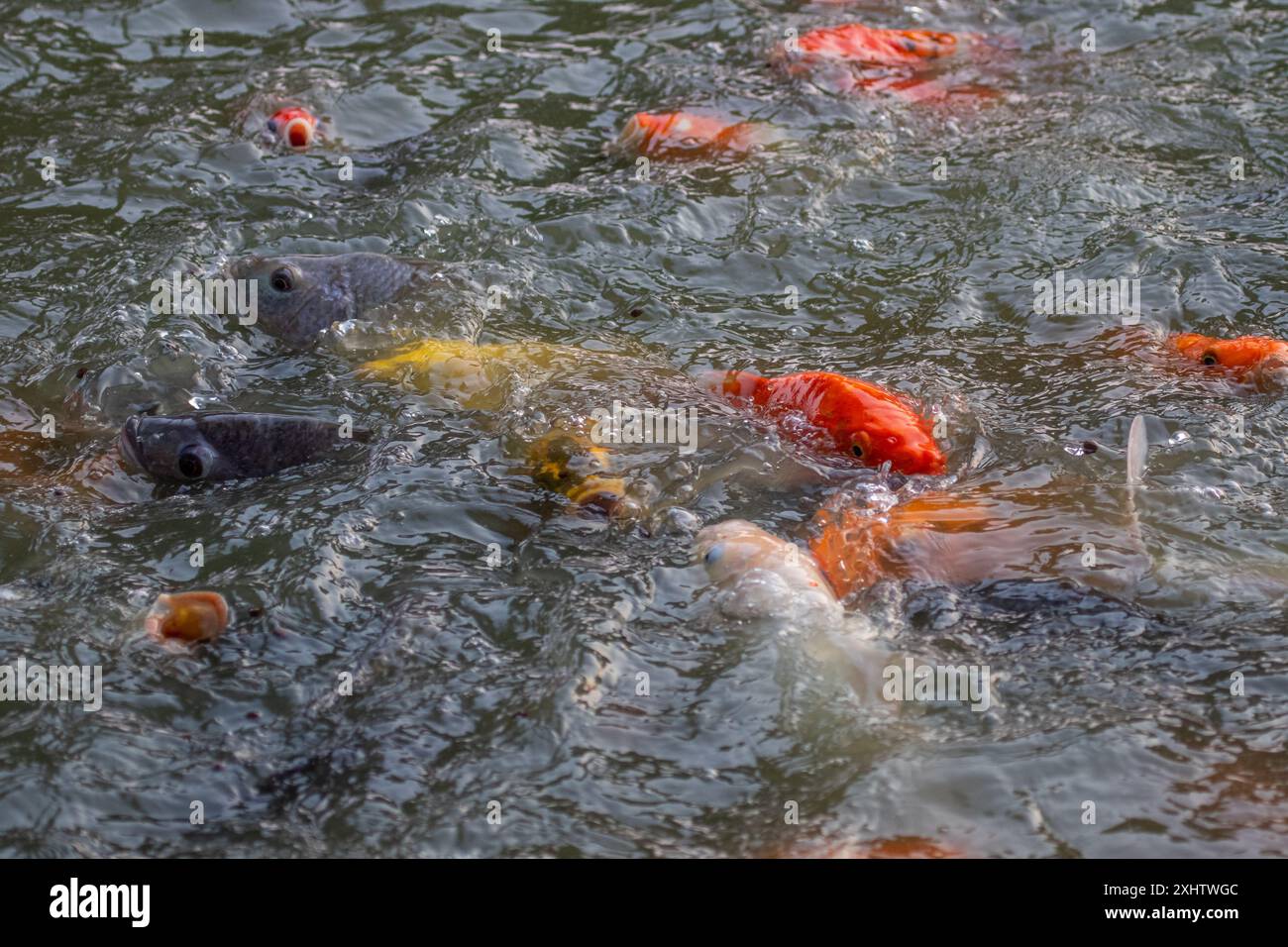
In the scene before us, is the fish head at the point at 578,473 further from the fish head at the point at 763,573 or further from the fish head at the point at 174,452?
the fish head at the point at 174,452

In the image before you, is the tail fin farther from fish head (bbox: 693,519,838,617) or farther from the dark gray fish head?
the dark gray fish head

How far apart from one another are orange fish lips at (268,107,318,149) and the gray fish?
9.54ft

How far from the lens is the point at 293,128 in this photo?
24.4 feet

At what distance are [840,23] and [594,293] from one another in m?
3.63

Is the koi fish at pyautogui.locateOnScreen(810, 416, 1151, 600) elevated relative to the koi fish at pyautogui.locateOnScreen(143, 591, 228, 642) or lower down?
elevated

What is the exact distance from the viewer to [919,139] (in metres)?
7.52

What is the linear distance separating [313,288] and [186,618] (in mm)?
2205

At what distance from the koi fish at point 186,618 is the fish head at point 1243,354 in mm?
4111

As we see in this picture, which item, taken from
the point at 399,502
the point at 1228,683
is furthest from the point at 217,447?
the point at 1228,683

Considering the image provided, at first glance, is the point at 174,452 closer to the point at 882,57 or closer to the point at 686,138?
the point at 686,138

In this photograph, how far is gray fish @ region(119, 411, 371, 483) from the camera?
4980mm

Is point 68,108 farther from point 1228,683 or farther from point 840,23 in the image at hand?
point 1228,683

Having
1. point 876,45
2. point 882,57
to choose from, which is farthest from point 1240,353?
point 876,45

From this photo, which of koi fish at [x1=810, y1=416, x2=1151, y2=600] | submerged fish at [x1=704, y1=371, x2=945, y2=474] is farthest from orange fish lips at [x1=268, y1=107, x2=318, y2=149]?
koi fish at [x1=810, y1=416, x2=1151, y2=600]
